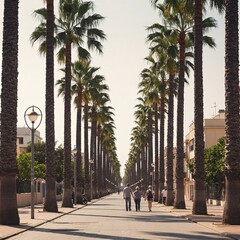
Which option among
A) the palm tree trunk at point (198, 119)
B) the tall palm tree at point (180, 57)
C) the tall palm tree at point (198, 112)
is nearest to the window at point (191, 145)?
the tall palm tree at point (180, 57)

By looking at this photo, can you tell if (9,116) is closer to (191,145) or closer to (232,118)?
(232,118)

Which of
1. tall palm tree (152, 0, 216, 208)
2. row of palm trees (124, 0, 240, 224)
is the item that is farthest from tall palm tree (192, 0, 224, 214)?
tall palm tree (152, 0, 216, 208)

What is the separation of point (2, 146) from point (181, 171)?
20.8 meters

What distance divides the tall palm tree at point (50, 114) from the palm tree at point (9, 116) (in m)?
11.5

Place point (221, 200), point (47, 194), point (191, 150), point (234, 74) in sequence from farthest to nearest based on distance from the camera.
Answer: point (191, 150), point (221, 200), point (47, 194), point (234, 74)

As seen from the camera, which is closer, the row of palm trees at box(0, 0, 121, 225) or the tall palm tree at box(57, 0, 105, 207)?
the row of palm trees at box(0, 0, 121, 225)

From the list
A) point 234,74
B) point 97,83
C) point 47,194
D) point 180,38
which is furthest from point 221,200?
point 234,74

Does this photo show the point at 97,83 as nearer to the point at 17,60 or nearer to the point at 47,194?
the point at 47,194

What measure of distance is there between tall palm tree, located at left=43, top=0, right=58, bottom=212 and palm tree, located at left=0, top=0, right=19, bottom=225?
11.5 metres

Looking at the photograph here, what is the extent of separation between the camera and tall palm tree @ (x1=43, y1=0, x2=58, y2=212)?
37.8 metres

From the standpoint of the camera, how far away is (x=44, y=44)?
41.7 metres

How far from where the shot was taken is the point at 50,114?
3819 cm

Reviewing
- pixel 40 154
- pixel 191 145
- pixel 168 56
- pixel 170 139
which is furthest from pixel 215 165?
pixel 40 154

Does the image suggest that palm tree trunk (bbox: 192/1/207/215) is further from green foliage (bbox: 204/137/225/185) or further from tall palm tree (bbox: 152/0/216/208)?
green foliage (bbox: 204/137/225/185)
